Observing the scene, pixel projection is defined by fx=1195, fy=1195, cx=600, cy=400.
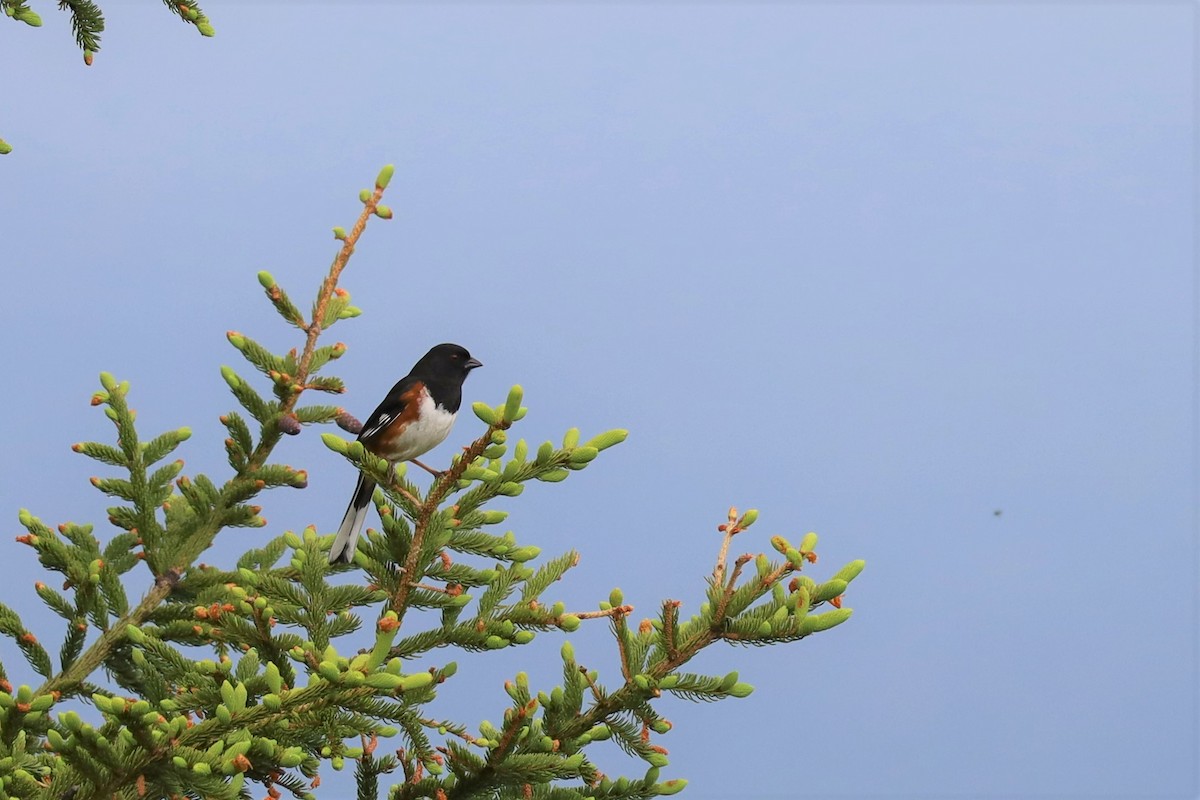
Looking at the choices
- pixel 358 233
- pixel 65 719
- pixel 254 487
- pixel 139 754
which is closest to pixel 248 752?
pixel 139 754

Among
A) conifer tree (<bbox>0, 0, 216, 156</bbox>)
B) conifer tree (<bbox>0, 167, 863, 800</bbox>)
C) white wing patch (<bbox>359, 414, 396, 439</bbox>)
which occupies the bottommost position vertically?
conifer tree (<bbox>0, 167, 863, 800</bbox>)

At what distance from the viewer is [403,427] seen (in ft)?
21.8

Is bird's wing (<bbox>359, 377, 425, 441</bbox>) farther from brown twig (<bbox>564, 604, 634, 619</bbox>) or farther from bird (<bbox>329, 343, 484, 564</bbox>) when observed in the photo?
brown twig (<bbox>564, 604, 634, 619</bbox>)

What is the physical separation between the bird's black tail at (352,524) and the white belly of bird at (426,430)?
1.08 feet

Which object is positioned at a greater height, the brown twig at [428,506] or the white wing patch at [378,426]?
the white wing patch at [378,426]

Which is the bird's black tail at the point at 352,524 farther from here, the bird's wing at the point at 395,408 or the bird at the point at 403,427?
the bird's wing at the point at 395,408

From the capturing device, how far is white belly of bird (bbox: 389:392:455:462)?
6.65m

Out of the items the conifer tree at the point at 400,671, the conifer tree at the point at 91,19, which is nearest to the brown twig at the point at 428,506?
the conifer tree at the point at 400,671

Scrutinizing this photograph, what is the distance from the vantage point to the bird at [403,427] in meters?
6.57

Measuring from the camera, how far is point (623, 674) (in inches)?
196

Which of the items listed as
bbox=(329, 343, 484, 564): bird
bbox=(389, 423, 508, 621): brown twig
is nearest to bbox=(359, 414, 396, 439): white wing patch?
bbox=(329, 343, 484, 564): bird

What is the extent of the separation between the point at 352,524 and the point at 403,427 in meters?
0.60

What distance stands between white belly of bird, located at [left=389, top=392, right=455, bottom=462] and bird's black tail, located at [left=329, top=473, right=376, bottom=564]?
0.33m

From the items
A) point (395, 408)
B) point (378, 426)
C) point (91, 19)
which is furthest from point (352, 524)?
point (91, 19)
